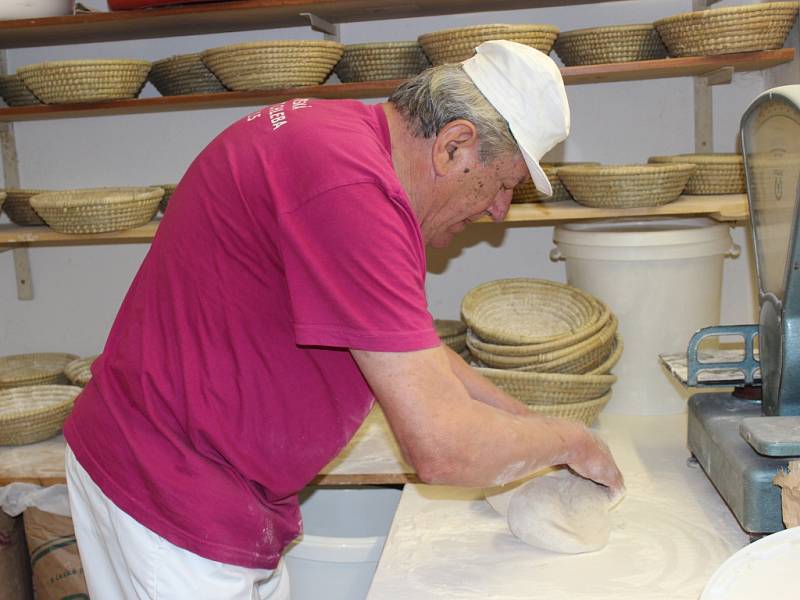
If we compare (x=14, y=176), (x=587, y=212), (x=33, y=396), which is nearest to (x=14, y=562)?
(x=33, y=396)

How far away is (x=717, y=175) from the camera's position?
2.00 metres

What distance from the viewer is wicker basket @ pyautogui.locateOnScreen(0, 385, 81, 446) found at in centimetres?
197

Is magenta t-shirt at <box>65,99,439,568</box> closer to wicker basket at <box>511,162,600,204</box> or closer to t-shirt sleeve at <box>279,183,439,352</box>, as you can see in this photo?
t-shirt sleeve at <box>279,183,439,352</box>

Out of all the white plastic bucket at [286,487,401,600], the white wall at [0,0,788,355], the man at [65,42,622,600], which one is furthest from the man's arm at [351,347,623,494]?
the white wall at [0,0,788,355]

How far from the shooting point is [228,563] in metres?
1.16

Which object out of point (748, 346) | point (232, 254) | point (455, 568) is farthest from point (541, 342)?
point (232, 254)

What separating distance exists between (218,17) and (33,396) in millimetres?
1069

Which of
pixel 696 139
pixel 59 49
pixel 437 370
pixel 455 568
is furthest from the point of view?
pixel 59 49

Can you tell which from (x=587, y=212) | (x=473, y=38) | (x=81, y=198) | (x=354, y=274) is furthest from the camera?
(x=81, y=198)

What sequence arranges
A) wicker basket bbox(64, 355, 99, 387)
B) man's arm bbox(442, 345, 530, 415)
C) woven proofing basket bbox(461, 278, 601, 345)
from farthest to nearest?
1. wicker basket bbox(64, 355, 99, 387)
2. woven proofing basket bbox(461, 278, 601, 345)
3. man's arm bbox(442, 345, 530, 415)

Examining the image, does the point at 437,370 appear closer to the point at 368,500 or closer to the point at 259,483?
the point at 259,483

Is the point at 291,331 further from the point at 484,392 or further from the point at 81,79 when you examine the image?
the point at 81,79

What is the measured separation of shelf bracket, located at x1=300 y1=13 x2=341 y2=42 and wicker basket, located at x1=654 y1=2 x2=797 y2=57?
2.78ft

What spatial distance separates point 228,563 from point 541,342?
2.94 feet
